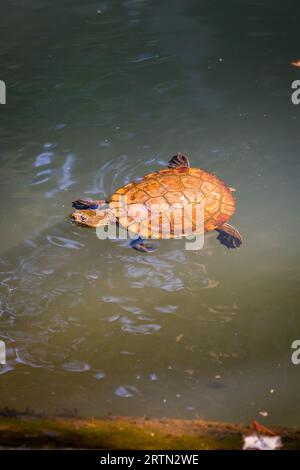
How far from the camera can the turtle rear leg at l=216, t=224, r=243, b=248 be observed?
3.30 m

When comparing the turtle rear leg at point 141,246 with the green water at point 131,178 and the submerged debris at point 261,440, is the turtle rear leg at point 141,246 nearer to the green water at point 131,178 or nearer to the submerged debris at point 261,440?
the green water at point 131,178

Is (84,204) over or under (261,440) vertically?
over

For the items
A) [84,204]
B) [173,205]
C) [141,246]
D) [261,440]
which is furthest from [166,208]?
[261,440]

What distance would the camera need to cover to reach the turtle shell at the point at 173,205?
3.33 metres

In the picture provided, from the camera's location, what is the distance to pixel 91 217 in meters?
3.42

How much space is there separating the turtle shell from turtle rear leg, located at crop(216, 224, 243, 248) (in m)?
0.05

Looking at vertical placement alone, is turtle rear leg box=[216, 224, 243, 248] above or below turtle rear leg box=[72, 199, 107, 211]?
below

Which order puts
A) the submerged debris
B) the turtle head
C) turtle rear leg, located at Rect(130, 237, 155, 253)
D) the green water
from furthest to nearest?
the turtle head < turtle rear leg, located at Rect(130, 237, 155, 253) < the green water < the submerged debris

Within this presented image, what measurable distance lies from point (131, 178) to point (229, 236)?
42.2 inches

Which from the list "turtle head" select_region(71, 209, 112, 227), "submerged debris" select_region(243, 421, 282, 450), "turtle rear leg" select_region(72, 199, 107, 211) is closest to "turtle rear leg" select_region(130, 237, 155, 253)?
"turtle head" select_region(71, 209, 112, 227)

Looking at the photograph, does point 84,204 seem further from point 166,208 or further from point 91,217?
point 166,208

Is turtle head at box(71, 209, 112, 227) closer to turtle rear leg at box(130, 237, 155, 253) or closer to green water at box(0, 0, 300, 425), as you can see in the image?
green water at box(0, 0, 300, 425)

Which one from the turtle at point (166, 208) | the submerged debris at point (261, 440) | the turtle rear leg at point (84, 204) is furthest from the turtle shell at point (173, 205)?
the submerged debris at point (261, 440)
